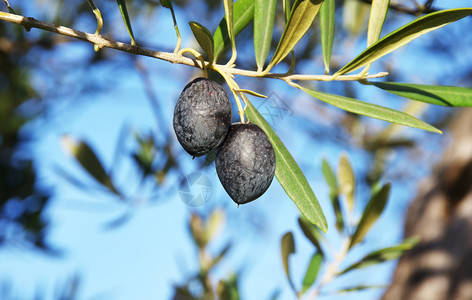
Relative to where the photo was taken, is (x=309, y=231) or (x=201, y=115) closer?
(x=201, y=115)

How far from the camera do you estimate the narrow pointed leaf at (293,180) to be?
0.66 m

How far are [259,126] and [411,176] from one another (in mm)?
3883

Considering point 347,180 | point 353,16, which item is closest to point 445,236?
point 353,16

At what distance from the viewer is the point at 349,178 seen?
1.29 meters

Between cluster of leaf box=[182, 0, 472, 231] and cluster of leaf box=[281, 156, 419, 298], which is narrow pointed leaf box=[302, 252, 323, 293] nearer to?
cluster of leaf box=[281, 156, 419, 298]

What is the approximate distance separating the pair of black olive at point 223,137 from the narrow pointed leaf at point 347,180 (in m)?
0.66

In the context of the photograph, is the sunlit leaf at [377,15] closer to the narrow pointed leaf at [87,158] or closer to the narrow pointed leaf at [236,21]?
the narrow pointed leaf at [236,21]

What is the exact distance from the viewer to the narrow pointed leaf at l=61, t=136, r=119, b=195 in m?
1.53

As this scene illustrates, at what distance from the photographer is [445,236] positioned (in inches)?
108

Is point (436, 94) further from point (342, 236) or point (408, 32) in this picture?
point (342, 236)

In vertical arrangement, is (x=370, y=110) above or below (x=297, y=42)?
below

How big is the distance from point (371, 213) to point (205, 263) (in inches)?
32.5

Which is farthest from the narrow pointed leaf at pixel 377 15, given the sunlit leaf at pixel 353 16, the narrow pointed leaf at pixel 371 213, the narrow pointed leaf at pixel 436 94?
the sunlit leaf at pixel 353 16

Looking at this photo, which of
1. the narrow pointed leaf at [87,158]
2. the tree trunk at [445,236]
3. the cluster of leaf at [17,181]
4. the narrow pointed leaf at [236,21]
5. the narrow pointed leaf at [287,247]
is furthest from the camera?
the tree trunk at [445,236]
